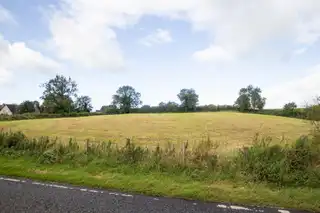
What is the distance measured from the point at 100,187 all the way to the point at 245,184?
369 centimetres

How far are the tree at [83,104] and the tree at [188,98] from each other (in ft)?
119

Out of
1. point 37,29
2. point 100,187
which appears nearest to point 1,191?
point 100,187

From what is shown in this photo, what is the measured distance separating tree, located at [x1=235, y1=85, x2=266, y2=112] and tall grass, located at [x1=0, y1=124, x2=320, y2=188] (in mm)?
92749

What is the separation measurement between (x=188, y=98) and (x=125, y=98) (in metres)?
25.4

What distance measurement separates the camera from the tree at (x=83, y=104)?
329 ft

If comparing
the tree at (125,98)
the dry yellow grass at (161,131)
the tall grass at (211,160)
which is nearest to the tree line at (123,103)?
the tree at (125,98)

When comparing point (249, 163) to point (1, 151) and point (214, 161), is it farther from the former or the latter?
point (1, 151)

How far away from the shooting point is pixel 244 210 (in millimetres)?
5598

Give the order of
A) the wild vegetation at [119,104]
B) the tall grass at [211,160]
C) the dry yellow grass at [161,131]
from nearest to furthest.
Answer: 1. the tall grass at [211,160]
2. the dry yellow grass at [161,131]
3. the wild vegetation at [119,104]

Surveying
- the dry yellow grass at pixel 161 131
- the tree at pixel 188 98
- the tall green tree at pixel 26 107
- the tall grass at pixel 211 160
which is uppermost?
the tree at pixel 188 98

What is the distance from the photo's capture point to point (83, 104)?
344 ft

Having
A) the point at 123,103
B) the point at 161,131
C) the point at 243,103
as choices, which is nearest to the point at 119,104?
the point at 123,103

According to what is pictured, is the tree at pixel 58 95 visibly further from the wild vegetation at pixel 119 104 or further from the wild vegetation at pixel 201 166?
the wild vegetation at pixel 201 166

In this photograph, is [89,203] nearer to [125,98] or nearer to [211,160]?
[211,160]
